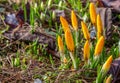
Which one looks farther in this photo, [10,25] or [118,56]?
[10,25]

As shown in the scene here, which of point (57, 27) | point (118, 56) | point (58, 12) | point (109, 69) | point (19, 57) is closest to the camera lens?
point (109, 69)

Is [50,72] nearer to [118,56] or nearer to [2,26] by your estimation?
[118,56]

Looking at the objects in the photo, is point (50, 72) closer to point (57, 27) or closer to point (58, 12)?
point (57, 27)

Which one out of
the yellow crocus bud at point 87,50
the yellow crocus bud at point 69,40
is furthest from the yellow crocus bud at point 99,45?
the yellow crocus bud at point 69,40

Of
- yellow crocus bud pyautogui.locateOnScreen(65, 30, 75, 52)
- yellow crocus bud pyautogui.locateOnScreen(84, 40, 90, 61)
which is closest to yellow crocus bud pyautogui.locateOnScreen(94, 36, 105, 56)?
yellow crocus bud pyautogui.locateOnScreen(84, 40, 90, 61)

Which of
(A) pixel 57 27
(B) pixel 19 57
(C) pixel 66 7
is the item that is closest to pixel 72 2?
(C) pixel 66 7

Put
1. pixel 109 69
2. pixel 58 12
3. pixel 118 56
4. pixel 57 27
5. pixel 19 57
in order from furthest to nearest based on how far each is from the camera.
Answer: pixel 58 12 → pixel 57 27 → pixel 19 57 → pixel 118 56 → pixel 109 69

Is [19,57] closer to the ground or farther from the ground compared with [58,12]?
closer to the ground

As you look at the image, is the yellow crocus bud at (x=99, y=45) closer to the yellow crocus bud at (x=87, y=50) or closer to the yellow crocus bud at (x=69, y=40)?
the yellow crocus bud at (x=87, y=50)

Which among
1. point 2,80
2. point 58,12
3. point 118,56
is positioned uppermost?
point 58,12

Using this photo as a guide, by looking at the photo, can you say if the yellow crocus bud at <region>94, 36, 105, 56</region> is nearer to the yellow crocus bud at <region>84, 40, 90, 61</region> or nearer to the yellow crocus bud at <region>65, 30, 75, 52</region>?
the yellow crocus bud at <region>84, 40, 90, 61</region>
